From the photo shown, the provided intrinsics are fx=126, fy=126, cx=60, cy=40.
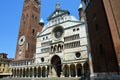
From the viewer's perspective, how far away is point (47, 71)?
3172 centimetres

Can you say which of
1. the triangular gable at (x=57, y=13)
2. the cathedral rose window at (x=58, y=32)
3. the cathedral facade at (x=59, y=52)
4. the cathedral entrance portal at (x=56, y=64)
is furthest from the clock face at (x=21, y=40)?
the cathedral entrance portal at (x=56, y=64)

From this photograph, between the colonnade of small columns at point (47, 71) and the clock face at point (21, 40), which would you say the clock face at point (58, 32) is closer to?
the colonnade of small columns at point (47, 71)

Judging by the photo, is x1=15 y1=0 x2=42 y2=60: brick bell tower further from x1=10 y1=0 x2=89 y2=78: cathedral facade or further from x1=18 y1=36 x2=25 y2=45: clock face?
x1=10 y1=0 x2=89 y2=78: cathedral facade

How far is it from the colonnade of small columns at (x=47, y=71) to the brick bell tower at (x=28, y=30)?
4.59 m

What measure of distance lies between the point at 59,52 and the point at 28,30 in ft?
59.7

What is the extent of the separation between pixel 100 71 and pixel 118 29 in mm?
5663

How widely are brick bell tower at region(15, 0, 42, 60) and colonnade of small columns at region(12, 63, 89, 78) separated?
4.59m

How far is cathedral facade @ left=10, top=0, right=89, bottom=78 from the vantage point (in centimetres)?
2805

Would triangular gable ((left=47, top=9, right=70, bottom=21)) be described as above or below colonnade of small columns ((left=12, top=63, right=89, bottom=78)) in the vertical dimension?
above

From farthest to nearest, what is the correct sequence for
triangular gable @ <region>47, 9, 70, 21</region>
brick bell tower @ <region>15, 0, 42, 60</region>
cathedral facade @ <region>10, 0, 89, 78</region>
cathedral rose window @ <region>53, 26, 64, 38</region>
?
brick bell tower @ <region>15, 0, 42, 60</region>, triangular gable @ <region>47, 9, 70, 21</region>, cathedral rose window @ <region>53, 26, 64, 38</region>, cathedral facade @ <region>10, 0, 89, 78</region>

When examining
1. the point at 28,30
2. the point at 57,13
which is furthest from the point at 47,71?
the point at 28,30

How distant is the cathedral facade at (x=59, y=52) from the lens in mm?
28047

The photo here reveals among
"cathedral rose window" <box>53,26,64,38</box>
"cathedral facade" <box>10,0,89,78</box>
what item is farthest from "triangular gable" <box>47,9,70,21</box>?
"cathedral rose window" <box>53,26,64,38</box>

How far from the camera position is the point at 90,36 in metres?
19.7
